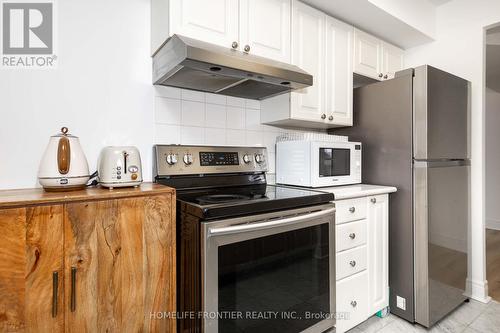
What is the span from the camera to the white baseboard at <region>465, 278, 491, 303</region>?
208 cm

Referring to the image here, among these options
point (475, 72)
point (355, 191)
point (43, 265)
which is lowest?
point (43, 265)

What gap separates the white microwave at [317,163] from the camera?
5.78 feet

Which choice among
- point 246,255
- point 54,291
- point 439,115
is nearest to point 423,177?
point 439,115

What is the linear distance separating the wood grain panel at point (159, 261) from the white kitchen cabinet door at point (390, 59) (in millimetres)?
2130

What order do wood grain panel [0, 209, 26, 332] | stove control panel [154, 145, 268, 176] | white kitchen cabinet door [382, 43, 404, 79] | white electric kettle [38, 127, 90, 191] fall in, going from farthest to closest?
white kitchen cabinet door [382, 43, 404, 79] < stove control panel [154, 145, 268, 176] < white electric kettle [38, 127, 90, 191] < wood grain panel [0, 209, 26, 332]

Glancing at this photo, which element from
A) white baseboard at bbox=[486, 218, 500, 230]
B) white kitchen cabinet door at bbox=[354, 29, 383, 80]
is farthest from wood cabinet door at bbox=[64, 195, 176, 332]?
white baseboard at bbox=[486, 218, 500, 230]

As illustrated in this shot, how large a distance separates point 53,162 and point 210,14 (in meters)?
1.00

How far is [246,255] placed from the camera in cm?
117

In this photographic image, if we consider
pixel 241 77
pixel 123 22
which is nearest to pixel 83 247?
pixel 241 77

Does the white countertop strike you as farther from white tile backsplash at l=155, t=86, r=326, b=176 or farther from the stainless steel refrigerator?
white tile backsplash at l=155, t=86, r=326, b=176

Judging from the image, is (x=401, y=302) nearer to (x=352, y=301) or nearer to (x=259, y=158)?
(x=352, y=301)

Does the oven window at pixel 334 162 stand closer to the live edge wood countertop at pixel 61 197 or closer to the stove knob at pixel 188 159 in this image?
the stove knob at pixel 188 159

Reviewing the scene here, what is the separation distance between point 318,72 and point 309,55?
0.43ft

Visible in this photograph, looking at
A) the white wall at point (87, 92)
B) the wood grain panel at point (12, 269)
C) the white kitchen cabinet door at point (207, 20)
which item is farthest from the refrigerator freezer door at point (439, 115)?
the wood grain panel at point (12, 269)
